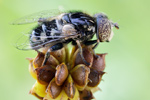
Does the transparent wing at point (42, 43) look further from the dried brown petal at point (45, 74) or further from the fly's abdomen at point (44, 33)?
the dried brown petal at point (45, 74)

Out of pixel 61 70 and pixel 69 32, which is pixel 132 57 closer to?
pixel 69 32

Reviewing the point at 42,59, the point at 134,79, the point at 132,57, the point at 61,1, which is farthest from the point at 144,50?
the point at 42,59

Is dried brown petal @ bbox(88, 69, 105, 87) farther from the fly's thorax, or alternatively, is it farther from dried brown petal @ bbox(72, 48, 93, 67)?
the fly's thorax

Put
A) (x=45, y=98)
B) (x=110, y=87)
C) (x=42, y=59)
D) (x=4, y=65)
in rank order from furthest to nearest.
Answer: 1. (x=4, y=65)
2. (x=110, y=87)
3. (x=42, y=59)
4. (x=45, y=98)

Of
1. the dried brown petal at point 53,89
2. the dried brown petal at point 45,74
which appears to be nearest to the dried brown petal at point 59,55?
the dried brown petal at point 45,74

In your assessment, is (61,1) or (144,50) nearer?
(144,50)

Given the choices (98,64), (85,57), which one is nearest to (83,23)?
(85,57)

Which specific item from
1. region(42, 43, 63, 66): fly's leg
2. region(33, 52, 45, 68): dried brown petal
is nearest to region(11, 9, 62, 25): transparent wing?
region(42, 43, 63, 66): fly's leg
